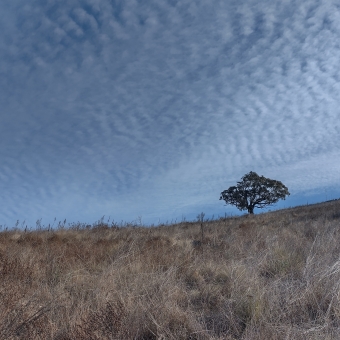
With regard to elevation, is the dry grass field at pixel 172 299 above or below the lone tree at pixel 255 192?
below

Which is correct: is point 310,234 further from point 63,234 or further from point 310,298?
point 63,234

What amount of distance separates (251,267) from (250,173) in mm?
36857

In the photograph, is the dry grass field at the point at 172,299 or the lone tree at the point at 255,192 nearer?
the dry grass field at the point at 172,299

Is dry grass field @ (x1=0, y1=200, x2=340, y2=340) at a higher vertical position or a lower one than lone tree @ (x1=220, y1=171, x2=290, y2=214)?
lower

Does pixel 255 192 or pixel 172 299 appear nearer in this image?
pixel 172 299

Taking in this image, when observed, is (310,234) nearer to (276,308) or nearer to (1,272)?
(276,308)

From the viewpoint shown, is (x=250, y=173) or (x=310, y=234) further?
(x=250, y=173)

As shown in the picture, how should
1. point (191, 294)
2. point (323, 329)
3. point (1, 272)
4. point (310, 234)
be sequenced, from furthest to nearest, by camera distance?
point (310, 234), point (1, 272), point (191, 294), point (323, 329)

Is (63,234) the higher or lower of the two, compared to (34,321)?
higher

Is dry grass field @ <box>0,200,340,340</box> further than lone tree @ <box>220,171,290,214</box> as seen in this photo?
No

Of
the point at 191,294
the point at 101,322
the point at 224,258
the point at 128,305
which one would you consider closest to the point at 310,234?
the point at 224,258

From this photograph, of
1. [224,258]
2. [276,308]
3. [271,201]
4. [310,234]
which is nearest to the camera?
[276,308]

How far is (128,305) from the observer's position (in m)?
3.52

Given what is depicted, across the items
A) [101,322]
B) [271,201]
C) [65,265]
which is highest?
[271,201]
